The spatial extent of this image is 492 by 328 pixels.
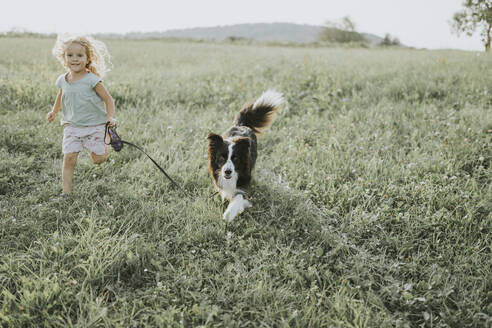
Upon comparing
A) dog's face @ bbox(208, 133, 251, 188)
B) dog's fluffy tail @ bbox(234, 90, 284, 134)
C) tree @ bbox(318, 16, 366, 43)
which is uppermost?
tree @ bbox(318, 16, 366, 43)

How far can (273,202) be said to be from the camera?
3176mm

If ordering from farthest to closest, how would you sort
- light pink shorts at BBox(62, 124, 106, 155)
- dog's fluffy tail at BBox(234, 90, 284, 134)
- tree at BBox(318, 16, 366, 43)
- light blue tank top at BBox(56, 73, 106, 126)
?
tree at BBox(318, 16, 366, 43), dog's fluffy tail at BBox(234, 90, 284, 134), light pink shorts at BBox(62, 124, 106, 155), light blue tank top at BBox(56, 73, 106, 126)

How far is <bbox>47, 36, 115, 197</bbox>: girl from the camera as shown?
289 centimetres

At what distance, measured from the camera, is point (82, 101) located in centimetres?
Result: 299

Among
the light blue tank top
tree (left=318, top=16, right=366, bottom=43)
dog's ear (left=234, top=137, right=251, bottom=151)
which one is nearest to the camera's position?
dog's ear (left=234, top=137, right=251, bottom=151)

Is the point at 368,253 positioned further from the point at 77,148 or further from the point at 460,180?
the point at 77,148

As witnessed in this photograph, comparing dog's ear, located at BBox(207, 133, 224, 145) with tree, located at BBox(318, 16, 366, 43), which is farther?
tree, located at BBox(318, 16, 366, 43)

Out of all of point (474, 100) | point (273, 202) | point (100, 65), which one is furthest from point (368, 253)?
point (474, 100)

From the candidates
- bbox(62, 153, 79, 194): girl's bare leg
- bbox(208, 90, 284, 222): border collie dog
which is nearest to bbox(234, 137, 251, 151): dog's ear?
bbox(208, 90, 284, 222): border collie dog

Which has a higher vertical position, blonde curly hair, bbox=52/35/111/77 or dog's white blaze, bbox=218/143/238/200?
blonde curly hair, bbox=52/35/111/77

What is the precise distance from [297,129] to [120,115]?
2887mm

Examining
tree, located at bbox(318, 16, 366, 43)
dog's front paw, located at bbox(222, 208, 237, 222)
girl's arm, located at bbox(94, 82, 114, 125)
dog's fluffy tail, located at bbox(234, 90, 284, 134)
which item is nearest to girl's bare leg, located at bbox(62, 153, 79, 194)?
girl's arm, located at bbox(94, 82, 114, 125)

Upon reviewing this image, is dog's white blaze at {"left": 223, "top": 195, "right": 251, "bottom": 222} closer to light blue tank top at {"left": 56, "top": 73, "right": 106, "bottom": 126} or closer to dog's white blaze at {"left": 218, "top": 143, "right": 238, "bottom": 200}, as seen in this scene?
dog's white blaze at {"left": 218, "top": 143, "right": 238, "bottom": 200}

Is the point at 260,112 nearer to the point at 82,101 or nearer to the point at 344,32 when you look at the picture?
the point at 82,101
